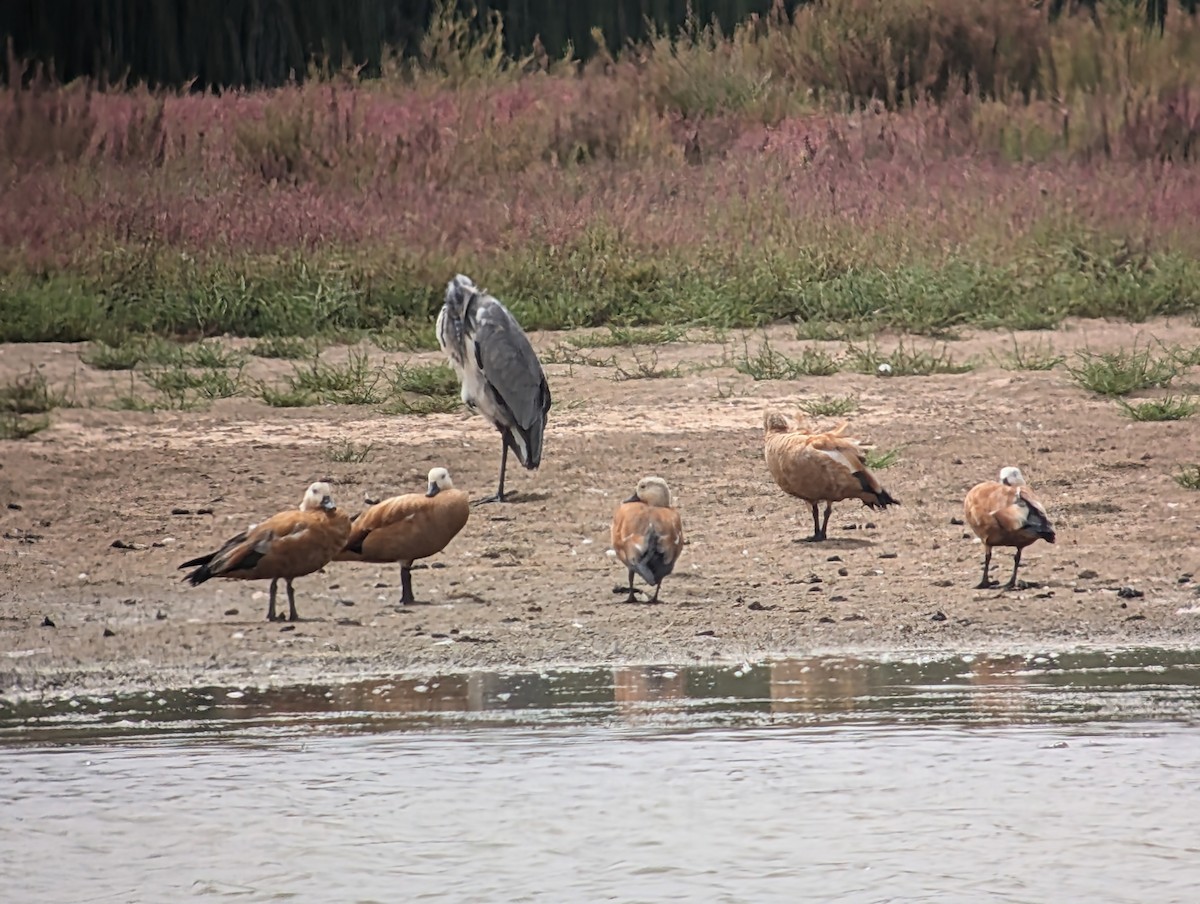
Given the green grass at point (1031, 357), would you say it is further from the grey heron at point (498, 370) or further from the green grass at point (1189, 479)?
the grey heron at point (498, 370)

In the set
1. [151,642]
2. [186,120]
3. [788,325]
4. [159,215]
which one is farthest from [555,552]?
[186,120]

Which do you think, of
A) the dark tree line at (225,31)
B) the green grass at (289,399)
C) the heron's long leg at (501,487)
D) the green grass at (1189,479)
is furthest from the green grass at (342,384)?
the dark tree line at (225,31)

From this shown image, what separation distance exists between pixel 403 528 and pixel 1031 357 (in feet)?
17.5

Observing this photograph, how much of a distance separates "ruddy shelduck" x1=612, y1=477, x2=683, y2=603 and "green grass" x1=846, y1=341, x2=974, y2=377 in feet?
13.2

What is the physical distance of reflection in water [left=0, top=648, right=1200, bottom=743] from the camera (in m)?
6.18

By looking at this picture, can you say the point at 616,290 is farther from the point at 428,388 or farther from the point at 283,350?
the point at 428,388

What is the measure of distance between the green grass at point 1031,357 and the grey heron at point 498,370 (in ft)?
10.2

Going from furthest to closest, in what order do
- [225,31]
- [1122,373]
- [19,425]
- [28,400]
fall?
[225,31]
[1122,373]
[28,400]
[19,425]

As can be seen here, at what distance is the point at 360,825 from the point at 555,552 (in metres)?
3.22

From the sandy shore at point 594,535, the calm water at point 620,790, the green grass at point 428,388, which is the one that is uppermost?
the green grass at point 428,388

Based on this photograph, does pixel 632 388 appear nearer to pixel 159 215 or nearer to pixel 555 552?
pixel 555 552

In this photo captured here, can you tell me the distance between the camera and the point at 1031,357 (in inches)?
460

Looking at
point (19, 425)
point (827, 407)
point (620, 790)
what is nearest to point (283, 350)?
point (19, 425)

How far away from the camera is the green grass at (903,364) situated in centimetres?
1143
